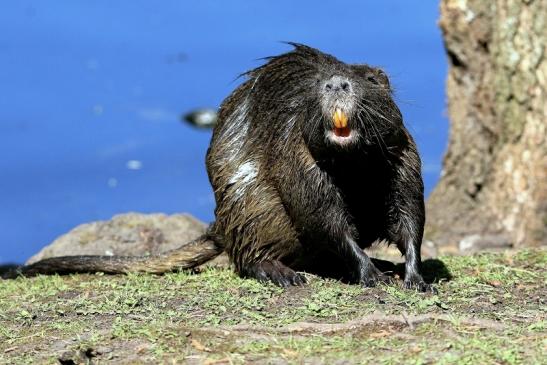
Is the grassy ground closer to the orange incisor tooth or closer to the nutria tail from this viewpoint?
the nutria tail

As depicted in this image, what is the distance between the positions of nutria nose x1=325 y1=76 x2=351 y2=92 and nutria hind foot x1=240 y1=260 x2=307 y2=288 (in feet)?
3.49

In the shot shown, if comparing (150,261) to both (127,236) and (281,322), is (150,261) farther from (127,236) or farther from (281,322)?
(281,322)

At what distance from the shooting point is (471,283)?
19.4 ft

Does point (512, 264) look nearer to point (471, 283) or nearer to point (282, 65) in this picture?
point (471, 283)

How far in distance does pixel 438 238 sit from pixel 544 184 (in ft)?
3.64

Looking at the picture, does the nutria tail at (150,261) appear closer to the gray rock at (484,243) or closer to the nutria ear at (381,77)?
the nutria ear at (381,77)

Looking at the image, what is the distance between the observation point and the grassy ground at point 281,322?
4.62 metres

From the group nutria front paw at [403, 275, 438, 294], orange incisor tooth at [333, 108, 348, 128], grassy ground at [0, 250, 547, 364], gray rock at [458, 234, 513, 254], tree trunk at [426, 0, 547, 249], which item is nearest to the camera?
grassy ground at [0, 250, 547, 364]

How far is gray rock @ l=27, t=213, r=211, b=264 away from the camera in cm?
817

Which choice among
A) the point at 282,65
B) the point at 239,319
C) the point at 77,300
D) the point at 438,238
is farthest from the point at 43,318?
the point at 438,238

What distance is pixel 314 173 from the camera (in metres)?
6.00

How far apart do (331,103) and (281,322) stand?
3.90ft

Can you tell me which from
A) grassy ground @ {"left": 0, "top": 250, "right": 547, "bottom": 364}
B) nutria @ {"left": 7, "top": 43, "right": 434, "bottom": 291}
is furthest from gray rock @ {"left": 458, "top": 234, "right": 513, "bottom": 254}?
nutria @ {"left": 7, "top": 43, "right": 434, "bottom": 291}

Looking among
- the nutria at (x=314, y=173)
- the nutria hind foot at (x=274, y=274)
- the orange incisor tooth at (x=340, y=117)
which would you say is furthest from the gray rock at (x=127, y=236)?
the orange incisor tooth at (x=340, y=117)
